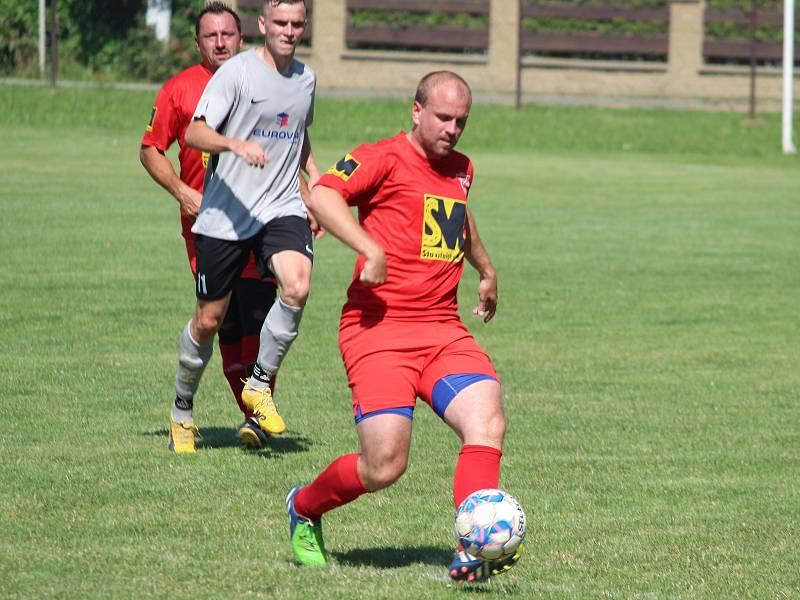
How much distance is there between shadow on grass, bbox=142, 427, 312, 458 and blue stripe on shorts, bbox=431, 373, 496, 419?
2.31 metres

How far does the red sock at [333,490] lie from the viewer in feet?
19.5

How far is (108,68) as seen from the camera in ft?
146

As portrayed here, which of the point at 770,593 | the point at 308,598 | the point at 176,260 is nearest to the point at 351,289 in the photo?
the point at 308,598

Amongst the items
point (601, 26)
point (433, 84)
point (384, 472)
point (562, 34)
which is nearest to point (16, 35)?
point (562, 34)

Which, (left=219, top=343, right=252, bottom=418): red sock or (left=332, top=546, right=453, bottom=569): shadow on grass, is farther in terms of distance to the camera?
(left=219, top=343, right=252, bottom=418): red sock

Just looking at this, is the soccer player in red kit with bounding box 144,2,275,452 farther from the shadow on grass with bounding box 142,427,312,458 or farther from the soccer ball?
the soccer ball

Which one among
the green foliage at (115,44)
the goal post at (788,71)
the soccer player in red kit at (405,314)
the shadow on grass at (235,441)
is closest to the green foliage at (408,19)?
the green foliage at (115,44)

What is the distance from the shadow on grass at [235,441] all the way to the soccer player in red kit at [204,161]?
153 mm

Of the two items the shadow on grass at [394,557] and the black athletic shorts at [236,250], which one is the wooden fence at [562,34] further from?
the shadow on grass at [394,557]

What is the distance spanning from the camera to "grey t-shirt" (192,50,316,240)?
7820 mm

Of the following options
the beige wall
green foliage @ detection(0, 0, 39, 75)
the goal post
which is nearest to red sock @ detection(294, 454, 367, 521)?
the goal post

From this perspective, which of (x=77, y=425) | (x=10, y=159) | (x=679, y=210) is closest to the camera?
(x=77, y=425)

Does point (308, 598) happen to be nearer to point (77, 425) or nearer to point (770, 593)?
point (770, 593)

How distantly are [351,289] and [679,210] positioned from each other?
16.8 m
